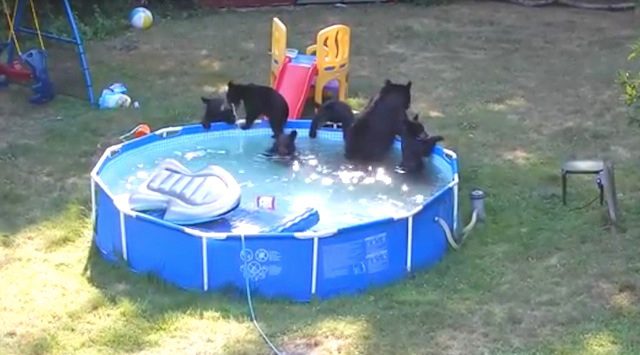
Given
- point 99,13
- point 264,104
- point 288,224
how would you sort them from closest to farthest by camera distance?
point 288,224 < point 264,104 < point 99,13

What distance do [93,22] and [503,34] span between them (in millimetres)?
4539

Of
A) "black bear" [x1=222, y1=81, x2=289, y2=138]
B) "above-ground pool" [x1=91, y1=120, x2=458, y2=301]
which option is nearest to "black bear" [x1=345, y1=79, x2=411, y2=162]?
"above-ground pool" [x1=91, y1=120, x2=458, y2=301]

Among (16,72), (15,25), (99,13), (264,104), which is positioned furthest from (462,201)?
Result: (99,13)

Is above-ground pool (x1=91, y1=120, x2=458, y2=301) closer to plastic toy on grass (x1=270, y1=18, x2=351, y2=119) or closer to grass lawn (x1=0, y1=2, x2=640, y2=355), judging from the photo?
grass lawn (x1=0, y1=2, x2=640, y2=355)

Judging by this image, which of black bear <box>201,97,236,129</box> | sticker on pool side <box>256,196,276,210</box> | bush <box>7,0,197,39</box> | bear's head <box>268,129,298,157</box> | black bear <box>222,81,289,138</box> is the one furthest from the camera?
bush <box>7,0,197,39</box>

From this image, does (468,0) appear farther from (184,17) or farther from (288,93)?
(288,93)

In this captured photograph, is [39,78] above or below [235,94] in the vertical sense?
below

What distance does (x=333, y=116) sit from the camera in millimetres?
7949

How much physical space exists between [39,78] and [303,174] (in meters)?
3.16

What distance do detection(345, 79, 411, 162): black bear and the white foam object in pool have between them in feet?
4.21

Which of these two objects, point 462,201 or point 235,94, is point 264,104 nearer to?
point 235,94

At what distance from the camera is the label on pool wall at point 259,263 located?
5656 millimetres

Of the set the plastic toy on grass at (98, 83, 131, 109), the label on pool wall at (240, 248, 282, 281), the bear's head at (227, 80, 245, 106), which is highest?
the bear's head at (227, 80, 245, 106)

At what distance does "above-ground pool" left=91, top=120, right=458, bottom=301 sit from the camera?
5.69 metres
